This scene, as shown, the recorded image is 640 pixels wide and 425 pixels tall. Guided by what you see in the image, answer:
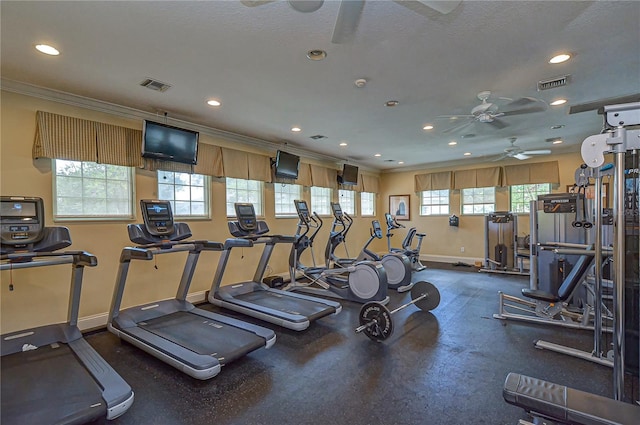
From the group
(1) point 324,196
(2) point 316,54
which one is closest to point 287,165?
(1) point 324,196

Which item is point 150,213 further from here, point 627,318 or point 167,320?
point 627,318

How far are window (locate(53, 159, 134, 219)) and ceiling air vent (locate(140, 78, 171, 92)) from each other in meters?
1.36

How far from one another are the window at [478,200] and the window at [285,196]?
15.5 ft

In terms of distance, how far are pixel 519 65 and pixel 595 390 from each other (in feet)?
9.72

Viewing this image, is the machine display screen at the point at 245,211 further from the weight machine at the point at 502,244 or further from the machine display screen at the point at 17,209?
the weight machine at the point at 502,244

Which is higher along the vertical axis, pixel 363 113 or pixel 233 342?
pixel 363 113

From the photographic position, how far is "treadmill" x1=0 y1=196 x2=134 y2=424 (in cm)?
200

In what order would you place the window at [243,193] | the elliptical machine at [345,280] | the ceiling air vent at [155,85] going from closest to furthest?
the ceiling air vent at [155,85] < the elliptical machine at [345,280] < the window at [243,193]

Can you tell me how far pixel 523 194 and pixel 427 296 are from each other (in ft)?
17.2

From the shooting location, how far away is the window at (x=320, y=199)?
25.2 ft

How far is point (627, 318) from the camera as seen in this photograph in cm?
269

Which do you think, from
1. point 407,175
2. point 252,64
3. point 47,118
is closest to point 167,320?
point 47,118

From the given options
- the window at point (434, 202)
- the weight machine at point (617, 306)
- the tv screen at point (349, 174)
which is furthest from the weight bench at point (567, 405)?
the window at point (434, 202)

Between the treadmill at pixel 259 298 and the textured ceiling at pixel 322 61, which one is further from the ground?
the textured ceiling at pixel 322 61
